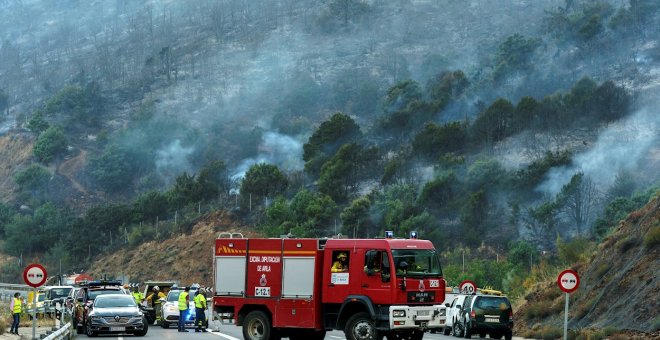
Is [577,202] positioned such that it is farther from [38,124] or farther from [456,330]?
[38,124]

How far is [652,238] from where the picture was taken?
37.8 metres

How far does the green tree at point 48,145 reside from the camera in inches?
5438

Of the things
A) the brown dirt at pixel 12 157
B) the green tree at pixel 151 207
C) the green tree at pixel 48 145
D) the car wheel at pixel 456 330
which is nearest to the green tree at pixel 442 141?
the green tree at pixel 151 207

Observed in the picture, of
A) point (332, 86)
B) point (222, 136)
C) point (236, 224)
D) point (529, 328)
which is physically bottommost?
point (529, 328)

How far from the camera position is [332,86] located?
165m

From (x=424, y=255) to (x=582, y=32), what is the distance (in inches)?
4796

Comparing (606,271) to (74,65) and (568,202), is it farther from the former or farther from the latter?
(74,65)

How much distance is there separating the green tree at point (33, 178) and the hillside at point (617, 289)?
314ft

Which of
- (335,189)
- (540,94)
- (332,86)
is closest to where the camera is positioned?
(335,189)

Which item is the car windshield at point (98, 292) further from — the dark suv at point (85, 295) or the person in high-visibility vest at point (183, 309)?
the person in high-visibility vest at point (183, 309)

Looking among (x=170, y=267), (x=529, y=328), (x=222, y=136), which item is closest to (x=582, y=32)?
(x=222, y=136)

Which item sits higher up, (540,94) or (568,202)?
(540,94)

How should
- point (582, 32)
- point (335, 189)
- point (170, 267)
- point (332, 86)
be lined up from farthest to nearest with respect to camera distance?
1. point (332, 86)
2. point (582, 32)
3. point (335, 189)
4. point (170, 267)

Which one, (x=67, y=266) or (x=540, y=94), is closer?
(x=67, y=266)
